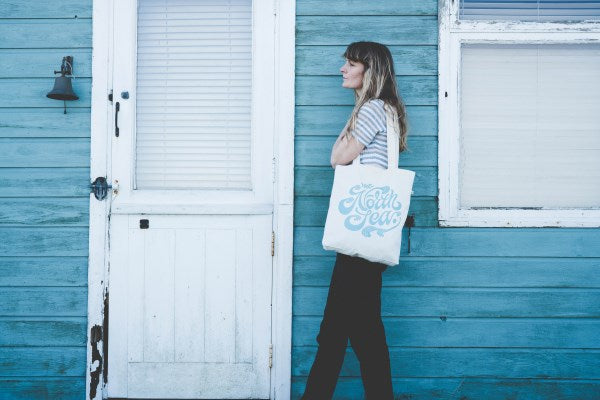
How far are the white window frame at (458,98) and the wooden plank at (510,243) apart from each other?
0.04m

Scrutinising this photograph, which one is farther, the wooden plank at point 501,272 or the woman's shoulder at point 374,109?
the wooden plank at point 501,272

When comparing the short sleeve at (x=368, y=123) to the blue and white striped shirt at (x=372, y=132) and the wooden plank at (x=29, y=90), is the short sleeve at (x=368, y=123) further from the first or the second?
the wooden plank at (x=29, y=90)

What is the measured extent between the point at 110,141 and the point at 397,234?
156cm

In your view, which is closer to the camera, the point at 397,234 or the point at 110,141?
the point at 397,234

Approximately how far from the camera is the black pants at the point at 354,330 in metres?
2.14

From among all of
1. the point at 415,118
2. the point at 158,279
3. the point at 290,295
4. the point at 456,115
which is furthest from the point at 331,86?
the point at 158,279

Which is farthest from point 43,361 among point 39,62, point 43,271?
point 39,62

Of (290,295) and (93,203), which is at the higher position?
(93,203)

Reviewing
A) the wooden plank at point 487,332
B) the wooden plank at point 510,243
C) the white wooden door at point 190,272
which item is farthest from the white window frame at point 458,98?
the white wooden door at point 190,272

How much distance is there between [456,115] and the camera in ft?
8.79

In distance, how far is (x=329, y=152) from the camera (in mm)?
2664

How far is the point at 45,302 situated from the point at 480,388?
2.27 meters

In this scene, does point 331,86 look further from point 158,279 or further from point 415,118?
point 158,279

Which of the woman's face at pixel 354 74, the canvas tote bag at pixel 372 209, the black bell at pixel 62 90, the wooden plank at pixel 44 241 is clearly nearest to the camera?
the canvas tote bag at pixel 372 209
